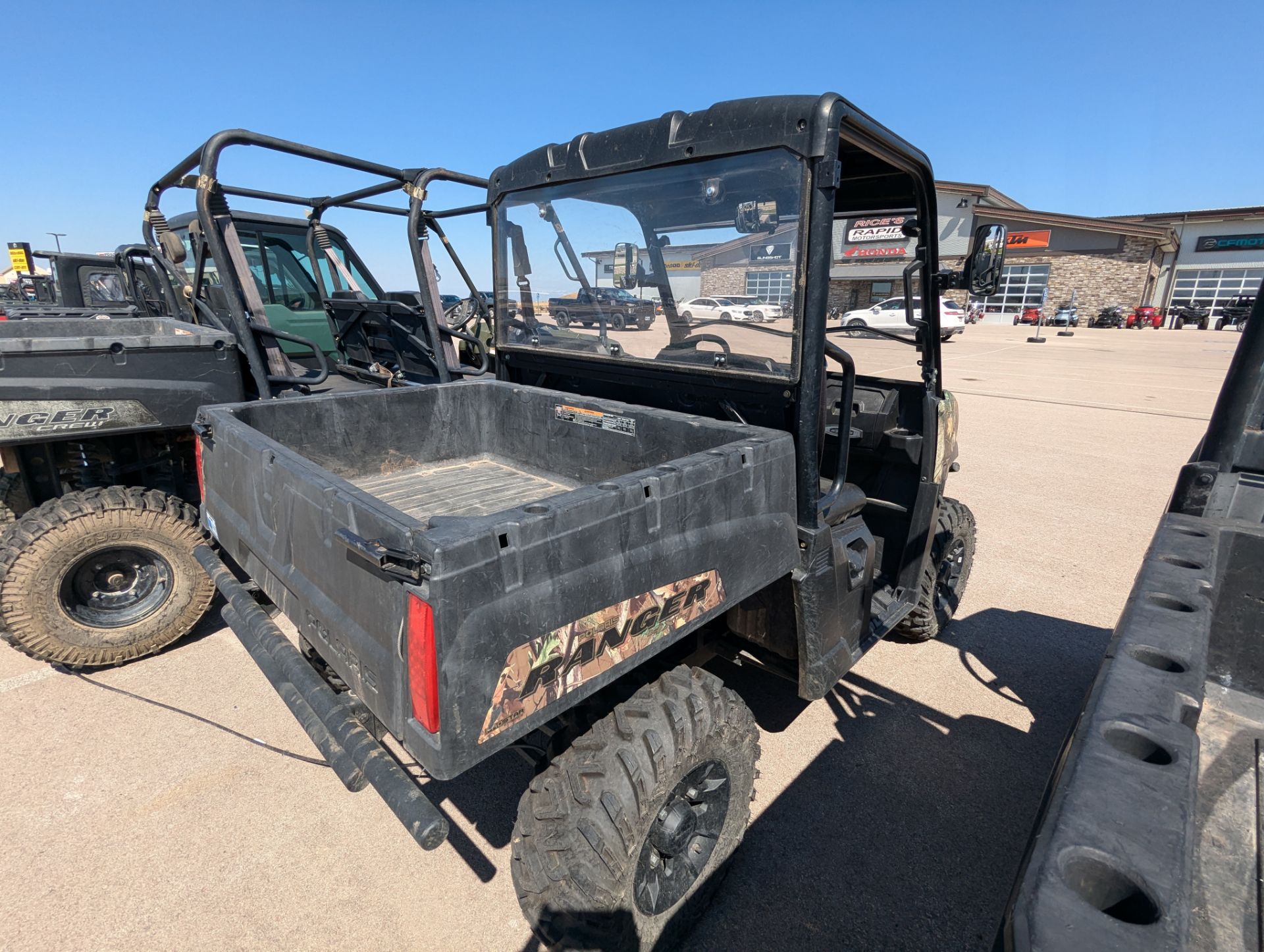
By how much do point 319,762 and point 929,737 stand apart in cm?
276

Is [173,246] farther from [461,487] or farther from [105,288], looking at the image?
[105,288]

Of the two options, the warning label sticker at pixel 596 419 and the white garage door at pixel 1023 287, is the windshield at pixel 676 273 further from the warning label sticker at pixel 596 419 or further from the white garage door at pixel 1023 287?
the white garage door at pixel 1023 287

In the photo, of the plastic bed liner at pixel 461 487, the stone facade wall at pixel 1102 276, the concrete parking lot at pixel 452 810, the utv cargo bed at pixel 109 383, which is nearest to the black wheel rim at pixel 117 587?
the concrete parking lot at pixel 452 810

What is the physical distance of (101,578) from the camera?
11.9ft

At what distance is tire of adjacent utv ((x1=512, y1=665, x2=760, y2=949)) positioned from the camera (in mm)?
1720

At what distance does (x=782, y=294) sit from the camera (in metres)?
2.33

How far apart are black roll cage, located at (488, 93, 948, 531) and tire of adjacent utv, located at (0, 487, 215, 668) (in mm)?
2445

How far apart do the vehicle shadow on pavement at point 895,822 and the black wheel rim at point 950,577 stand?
0.38m

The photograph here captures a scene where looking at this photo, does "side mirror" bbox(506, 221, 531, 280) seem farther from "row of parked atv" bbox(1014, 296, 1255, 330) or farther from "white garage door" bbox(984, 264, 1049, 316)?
"white garage door" bbox(984, 264, 1049, 316)

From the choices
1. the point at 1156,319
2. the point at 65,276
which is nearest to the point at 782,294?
the point at 65,276

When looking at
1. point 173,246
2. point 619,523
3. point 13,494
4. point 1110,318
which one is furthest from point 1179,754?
point 1110,318

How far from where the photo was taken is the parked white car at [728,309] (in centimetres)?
243

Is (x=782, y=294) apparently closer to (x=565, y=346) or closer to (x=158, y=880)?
(x=565, y=346)

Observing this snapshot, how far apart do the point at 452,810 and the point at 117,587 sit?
253 cm
